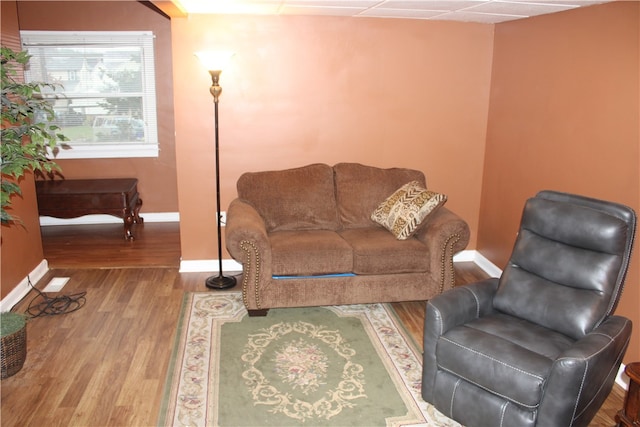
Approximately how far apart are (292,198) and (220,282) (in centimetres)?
92

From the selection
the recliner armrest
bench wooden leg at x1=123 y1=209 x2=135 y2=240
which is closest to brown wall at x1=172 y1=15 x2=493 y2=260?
the recliner armrest

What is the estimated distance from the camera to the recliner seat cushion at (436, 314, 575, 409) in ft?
7.59

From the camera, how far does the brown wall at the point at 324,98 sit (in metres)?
4.35

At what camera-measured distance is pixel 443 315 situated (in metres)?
2.63

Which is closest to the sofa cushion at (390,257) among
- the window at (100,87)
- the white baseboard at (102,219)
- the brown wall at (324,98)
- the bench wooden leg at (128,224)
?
the brown wall at (324,98)

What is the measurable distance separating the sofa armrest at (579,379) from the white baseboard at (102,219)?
15.8ft

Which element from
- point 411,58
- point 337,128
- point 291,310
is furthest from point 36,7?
point 291,310

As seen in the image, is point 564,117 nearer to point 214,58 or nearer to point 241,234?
point 241,234

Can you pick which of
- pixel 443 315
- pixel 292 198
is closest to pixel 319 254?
pixel 292 198

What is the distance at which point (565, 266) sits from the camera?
2.72 m

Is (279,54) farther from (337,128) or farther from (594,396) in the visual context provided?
(594,396)

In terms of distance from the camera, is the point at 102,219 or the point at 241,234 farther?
the point at 102,219

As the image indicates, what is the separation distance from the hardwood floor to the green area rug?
0.51 feet

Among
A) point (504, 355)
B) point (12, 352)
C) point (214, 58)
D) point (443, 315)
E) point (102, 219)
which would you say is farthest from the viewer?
point (102, 219)
